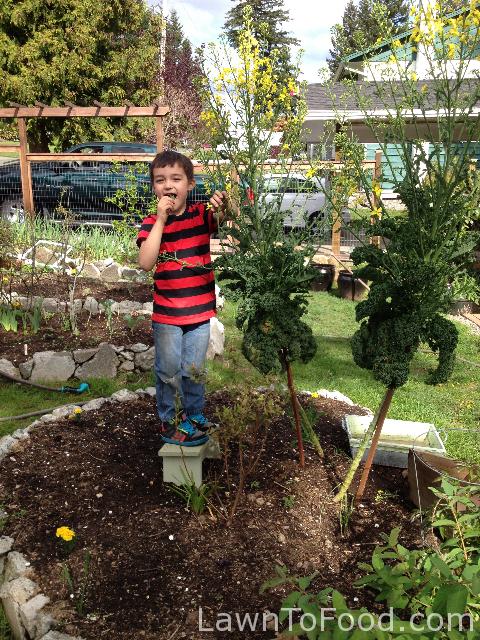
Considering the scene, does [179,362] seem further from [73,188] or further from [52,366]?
[73,188]

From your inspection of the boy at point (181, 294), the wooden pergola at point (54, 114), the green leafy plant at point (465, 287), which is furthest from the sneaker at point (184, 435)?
the wooden pergola at point (54, 114)

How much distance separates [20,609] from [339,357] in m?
4.02

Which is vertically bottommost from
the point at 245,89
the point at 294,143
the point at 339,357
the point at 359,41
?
the point at 339,357

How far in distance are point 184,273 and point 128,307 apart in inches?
120

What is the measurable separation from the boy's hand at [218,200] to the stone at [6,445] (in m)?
1.73

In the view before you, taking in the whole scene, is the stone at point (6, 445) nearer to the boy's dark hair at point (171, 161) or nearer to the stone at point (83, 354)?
the stone at point (83, 354)

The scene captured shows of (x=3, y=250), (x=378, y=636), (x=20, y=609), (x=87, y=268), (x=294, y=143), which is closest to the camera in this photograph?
(x=378, y=636)

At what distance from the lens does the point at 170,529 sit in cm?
247

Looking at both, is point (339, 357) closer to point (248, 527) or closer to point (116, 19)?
point (248, 527)

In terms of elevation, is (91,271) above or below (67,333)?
above

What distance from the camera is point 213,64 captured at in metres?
2.47

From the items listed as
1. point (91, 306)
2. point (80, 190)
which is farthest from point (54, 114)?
point (91, 306)

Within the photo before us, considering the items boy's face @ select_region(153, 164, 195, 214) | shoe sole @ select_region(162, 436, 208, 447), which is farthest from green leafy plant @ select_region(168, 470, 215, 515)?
boy's face @ select_region(153, 164, 195, 214)

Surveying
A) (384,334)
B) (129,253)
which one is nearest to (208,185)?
(384,334)
